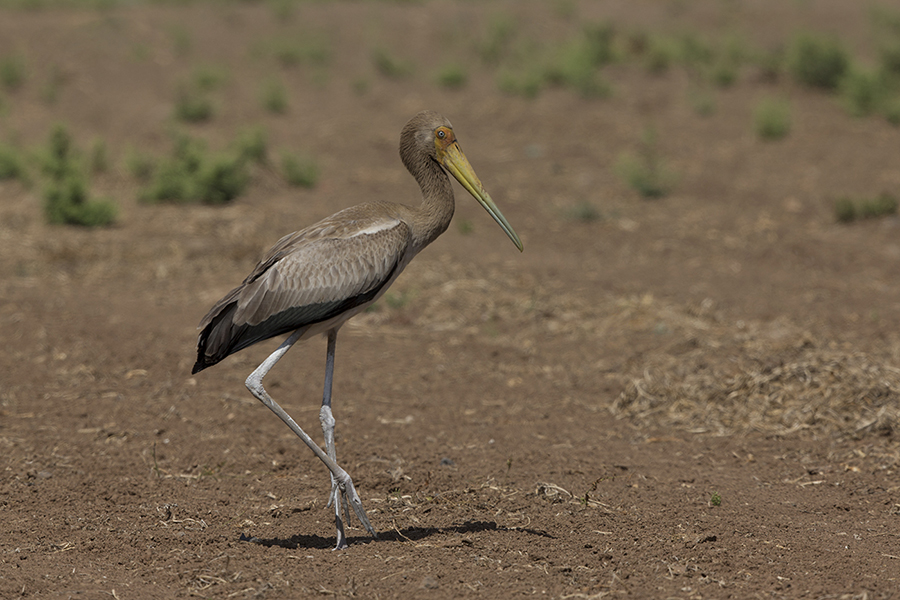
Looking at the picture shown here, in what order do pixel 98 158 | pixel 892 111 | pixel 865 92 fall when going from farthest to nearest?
pixel 865 92
pixel 892 111
pixel 98 158

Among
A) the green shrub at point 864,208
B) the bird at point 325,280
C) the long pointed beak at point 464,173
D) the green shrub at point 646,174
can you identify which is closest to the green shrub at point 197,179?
the green shrub at point 646,174

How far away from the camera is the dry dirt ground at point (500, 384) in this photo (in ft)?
16.7

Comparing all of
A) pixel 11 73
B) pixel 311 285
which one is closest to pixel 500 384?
pixel 311 285

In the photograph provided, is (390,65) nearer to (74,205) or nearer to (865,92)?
(865,92)

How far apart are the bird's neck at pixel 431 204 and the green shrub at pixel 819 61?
14.4 m

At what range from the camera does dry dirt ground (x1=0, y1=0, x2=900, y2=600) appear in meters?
5.10

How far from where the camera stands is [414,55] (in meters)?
22.1

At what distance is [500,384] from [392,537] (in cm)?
290

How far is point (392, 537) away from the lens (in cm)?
550

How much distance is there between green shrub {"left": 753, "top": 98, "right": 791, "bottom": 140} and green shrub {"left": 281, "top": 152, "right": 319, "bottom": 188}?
23.6 ft

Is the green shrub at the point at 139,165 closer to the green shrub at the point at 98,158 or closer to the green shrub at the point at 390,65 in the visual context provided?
the green shrub at the point at 98,158

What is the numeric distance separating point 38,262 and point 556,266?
570 centimetres

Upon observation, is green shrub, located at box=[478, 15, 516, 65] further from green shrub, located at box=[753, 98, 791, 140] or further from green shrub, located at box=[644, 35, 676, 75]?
green shrub, located at box=[753, 98, 791, 140]

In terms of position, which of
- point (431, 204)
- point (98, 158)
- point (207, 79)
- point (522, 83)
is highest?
point (207, 79)
